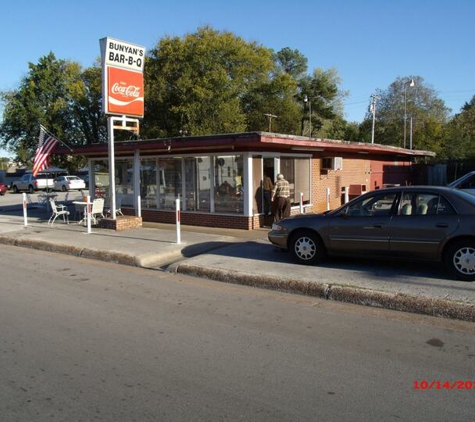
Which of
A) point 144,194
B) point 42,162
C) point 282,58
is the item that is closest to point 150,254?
point 144,194

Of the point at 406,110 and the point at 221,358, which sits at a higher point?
the point at 406,110

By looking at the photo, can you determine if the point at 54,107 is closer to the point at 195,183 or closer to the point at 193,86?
the point at 193,86

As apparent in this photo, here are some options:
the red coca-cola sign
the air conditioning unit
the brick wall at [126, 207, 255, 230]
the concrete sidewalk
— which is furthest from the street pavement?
the air conditioning unit

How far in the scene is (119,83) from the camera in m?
13.7

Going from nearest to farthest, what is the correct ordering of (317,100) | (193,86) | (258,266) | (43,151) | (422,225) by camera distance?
(422,225)
(258,266)
(43,151)
(193,86)
(317,100)

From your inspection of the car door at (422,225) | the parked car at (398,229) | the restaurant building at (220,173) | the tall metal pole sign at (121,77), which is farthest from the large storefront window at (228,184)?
the car door at (422,225)

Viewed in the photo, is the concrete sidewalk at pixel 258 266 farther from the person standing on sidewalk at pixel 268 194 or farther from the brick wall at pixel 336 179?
the brick wall at pixel 336 179

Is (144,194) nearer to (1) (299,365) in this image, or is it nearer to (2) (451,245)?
(2) (451,245)

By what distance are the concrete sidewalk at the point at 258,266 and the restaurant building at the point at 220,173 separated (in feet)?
3.44

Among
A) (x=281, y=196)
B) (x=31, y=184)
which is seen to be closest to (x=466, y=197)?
(x=281, y=196)

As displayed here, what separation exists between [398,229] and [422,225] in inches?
14.7

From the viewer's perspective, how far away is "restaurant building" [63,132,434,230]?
13.6m

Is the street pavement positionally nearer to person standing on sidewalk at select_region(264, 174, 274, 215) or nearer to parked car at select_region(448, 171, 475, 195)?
person standing on sidewalk at select_region(264, 174, 274, 215)

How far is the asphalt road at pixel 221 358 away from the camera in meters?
3.54
